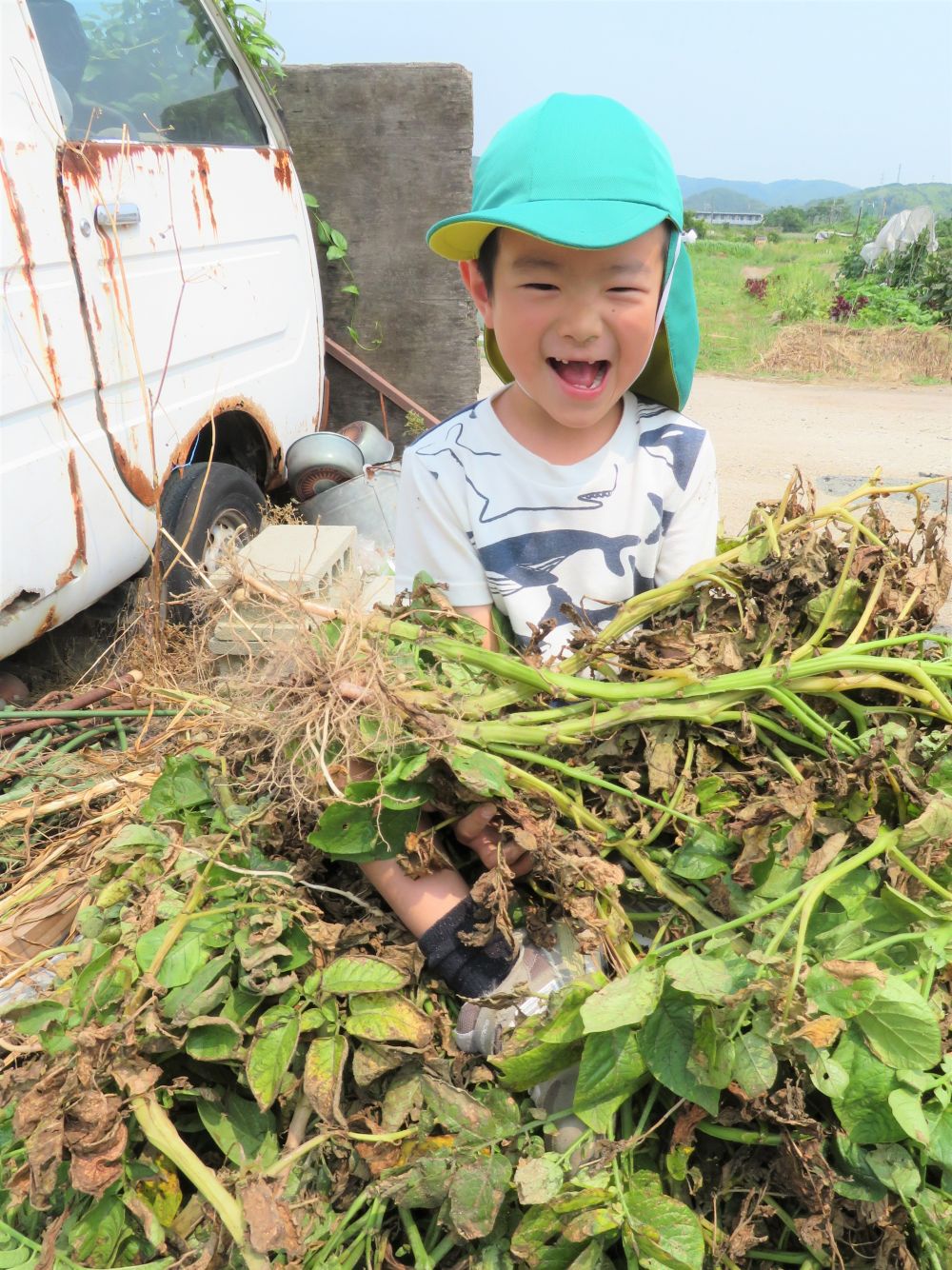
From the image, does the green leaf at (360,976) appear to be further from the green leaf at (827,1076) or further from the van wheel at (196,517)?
the van wheel at (196,517)

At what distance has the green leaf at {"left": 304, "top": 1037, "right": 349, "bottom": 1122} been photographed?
119 cm

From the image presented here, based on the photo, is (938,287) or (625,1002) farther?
(938,287)

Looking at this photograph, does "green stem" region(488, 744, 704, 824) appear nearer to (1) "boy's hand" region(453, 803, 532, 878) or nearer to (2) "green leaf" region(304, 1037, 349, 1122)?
(1) "boy's hand" region(453, 803, 532, 878)

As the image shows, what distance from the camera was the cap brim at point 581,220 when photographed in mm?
1491

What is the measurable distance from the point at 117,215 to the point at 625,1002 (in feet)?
8.46

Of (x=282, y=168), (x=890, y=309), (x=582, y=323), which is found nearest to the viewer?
(x=582, y=323)

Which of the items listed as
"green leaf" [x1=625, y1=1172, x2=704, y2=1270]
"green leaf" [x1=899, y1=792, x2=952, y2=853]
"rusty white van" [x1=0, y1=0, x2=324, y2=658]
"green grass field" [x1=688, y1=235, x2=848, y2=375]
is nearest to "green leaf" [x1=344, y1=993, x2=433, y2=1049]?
"green leaf" [x1=625, y1=1172, x2=704, y2=1270]

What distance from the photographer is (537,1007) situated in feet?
4.27

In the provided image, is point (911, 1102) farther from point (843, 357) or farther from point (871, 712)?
point (843, 357)

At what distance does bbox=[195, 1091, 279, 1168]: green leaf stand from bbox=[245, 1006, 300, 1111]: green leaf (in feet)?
0.14

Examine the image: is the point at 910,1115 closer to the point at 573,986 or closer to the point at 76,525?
the point at 573,986

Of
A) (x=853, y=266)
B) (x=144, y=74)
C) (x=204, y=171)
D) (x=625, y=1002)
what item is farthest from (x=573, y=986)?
(x=853, y=266)

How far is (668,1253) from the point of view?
107cm

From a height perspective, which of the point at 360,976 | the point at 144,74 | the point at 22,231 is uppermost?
the point at 144,74
